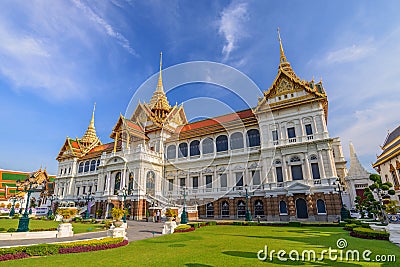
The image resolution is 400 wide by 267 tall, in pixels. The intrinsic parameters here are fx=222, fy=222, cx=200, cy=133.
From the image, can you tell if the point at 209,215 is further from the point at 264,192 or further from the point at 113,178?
the point at 113,178

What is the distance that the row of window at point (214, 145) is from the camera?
2923cm

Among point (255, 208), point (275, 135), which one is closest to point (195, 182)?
point (255, 208)

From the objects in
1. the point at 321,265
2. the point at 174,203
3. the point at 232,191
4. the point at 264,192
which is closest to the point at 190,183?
the point at 174,203

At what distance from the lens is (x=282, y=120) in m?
26.9

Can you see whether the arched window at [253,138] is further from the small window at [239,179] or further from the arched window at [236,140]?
the small window at [239,179]

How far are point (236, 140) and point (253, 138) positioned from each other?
236 centimetres

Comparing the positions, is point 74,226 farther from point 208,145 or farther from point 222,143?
point 222,143

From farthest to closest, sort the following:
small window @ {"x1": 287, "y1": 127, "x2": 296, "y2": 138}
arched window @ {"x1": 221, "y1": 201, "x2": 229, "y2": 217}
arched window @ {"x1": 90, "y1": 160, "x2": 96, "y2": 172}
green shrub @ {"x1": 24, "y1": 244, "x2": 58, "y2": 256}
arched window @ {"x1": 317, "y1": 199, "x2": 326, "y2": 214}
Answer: arched window @ {"x1": 90, "y1": 160, "x2": 96, "y2": 172}
arched window @ {"x1": 221, "y1": 201, "x2": 229, "y2": 217}
small window @ {"x1": 287, "y1": 127, "x2": 296, "y2": 138}
arched window @ {"x1": 317, "y1": 199, "x2": 326, "y2": 214}
green shrub @ {"x1": 24, "y1": 244, "x2": 58, "y2": 256}

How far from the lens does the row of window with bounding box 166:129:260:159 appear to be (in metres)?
29.2

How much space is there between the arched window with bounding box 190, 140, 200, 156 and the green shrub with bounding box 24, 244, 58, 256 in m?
24.4

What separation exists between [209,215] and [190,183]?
17.4ft

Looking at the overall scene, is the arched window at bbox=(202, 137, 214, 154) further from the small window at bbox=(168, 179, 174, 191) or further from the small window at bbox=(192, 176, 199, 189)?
the small window at bbox=(168, 179, 174, 191)

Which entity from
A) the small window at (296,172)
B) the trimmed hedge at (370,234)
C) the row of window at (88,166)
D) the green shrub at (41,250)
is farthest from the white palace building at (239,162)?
the green shrub at (41,250)

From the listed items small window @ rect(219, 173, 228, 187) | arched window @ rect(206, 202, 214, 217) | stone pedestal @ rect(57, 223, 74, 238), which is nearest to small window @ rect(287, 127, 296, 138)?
small window @ rect(219, 173, 228, 187)
